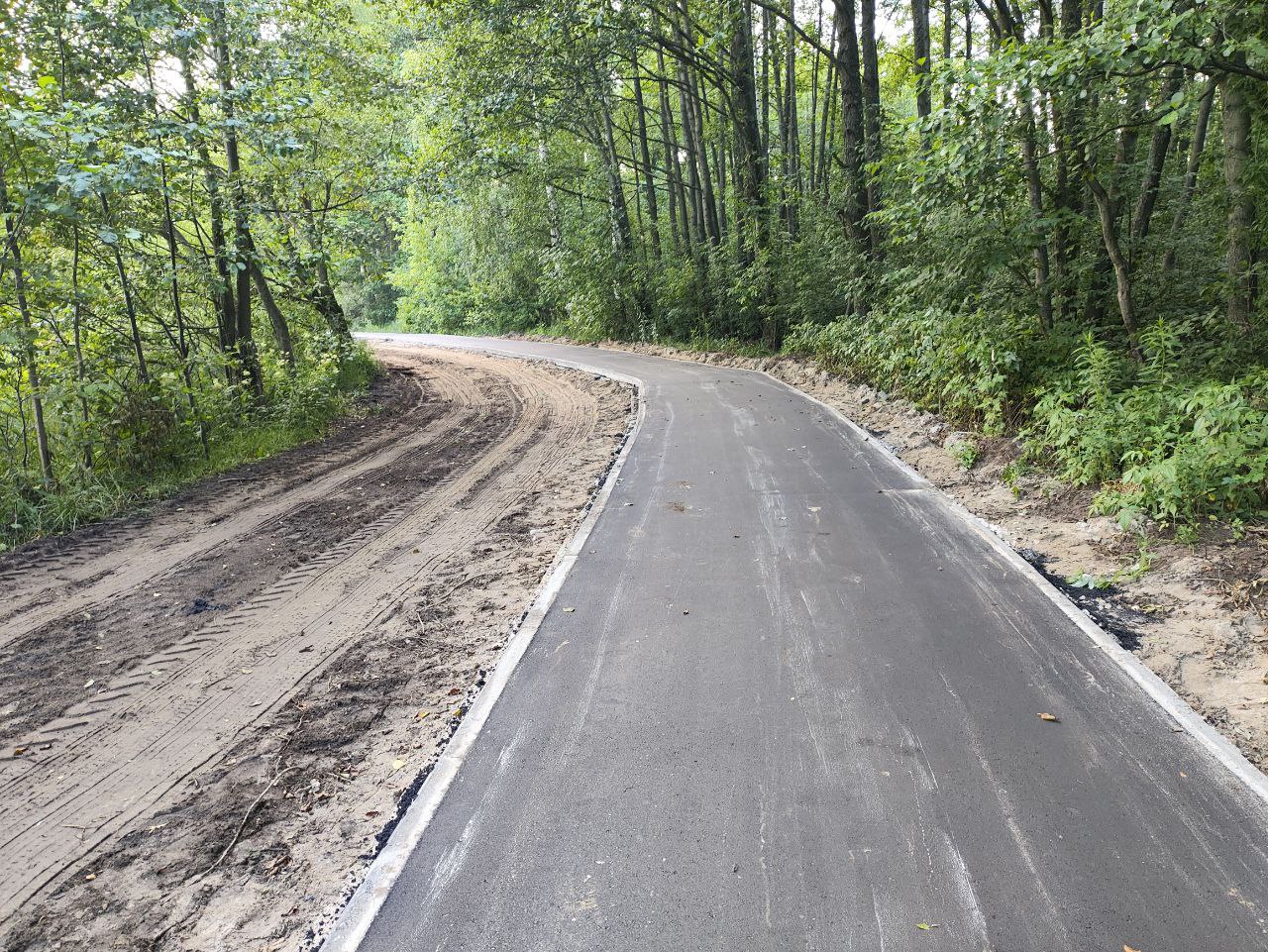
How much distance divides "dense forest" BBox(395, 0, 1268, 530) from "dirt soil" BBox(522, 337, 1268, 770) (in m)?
0.34

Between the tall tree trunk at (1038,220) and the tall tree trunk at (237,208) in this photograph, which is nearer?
the tall tree trunk at (1038,220)

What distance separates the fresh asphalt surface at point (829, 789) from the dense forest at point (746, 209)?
2.58 meters

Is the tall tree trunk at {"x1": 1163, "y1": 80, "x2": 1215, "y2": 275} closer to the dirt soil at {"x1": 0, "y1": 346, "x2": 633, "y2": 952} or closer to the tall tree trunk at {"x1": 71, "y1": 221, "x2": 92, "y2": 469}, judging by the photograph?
the dirt soil at {"x1": 0, "y1": 346, "x2": 633, "y2": 952}

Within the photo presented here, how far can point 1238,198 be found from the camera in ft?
22.0

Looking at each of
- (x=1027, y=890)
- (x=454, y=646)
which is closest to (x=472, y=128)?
(x=454, y=646)

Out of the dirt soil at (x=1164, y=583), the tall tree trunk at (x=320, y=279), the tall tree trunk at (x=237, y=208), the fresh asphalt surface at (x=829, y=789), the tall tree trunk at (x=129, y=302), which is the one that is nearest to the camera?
the fresh asphalt surface at (x=829, y=789)

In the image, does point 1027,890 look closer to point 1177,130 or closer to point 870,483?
point 870,483

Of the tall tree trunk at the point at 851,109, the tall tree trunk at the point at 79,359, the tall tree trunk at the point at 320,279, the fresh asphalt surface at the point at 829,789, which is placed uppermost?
the tall tree trunk at the point at 851,109

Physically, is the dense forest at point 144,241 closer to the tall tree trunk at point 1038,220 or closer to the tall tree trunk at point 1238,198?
the tall tree trunk at point 1038,220

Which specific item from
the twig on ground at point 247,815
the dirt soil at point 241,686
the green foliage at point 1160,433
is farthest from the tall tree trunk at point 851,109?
the twig on ground at point 247,815

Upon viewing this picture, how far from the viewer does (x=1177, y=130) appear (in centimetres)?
1115

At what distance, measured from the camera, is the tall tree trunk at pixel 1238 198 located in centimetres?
651

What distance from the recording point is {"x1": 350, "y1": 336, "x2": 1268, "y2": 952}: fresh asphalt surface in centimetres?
246

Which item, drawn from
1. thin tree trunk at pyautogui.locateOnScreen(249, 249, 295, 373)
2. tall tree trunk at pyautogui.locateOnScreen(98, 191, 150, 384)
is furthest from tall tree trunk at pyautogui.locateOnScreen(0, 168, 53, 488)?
thin tree trunk at pyautogui.locateOnScreen(249, 249, 295, 373)
